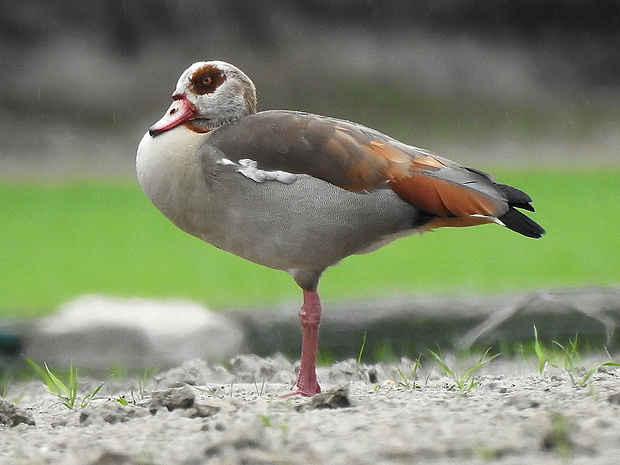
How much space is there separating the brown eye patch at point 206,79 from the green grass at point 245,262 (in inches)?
92.2

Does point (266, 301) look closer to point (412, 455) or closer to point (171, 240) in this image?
point (171, 240)

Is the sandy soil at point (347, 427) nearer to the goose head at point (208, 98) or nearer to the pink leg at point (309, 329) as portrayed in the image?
the pink leg at point (309, 329)

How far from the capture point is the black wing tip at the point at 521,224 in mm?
2729

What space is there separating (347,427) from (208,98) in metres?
1.30

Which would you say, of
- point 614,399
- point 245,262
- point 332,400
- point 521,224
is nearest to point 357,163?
point 521,224

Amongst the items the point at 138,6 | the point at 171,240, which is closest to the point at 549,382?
the point at 171,240

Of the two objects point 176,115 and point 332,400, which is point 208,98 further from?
point 332,400

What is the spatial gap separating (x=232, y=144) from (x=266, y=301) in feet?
8.53

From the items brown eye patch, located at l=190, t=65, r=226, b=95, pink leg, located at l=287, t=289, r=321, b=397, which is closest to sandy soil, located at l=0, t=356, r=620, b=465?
pink leg, located at l=287, t=289, r=321, b=397

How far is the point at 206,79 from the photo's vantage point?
9.70 ft

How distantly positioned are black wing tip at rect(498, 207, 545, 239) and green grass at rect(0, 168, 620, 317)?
2.58 metres

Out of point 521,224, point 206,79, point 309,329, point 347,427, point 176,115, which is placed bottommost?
point 347,427

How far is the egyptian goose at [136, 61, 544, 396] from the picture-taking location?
→ 2.69 metres

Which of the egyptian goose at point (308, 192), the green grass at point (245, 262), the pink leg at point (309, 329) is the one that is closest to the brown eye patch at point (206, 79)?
the egyptian goose at point (308, 192)
